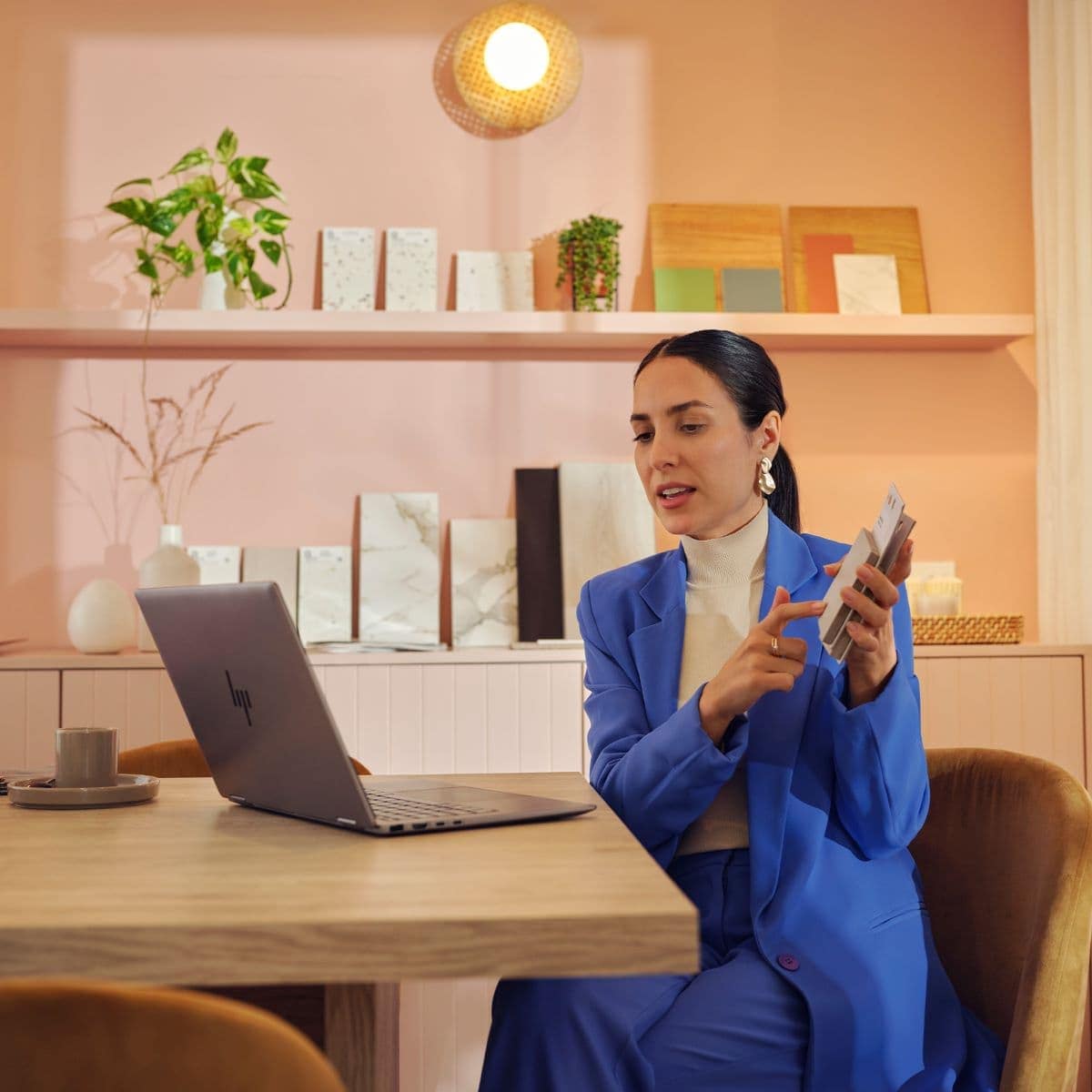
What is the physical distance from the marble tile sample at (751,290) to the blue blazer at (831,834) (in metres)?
1.78

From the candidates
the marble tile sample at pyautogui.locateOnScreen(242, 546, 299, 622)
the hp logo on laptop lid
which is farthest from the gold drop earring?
the marble tile sample at pyautogui.locateOnScreen(242, 546, 299, 622)

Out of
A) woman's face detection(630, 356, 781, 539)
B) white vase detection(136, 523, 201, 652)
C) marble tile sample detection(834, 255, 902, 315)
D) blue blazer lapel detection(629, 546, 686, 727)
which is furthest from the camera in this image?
marble tile sample detection(834, 255, 902, 315)

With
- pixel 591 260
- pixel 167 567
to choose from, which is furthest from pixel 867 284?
pixel 167 567

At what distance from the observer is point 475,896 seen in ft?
3.17

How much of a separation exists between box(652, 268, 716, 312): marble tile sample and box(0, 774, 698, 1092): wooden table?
2352mm

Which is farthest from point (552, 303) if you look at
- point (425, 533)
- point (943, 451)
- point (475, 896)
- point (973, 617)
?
point (475, 896)

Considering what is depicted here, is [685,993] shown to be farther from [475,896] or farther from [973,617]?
[973,617]

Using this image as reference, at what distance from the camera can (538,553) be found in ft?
10.8

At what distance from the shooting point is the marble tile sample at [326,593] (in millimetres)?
3244

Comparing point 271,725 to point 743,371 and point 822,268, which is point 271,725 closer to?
point 743,371

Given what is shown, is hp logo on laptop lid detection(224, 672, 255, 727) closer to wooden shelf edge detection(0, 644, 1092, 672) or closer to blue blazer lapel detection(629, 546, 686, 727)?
blue blazer lapel detection(629, 546, 686, 727)

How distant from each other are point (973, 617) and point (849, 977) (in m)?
1.76

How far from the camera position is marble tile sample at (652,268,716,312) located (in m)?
3.38

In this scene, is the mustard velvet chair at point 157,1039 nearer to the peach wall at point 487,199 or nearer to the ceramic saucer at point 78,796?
the ceramic saucer at point 78,796
